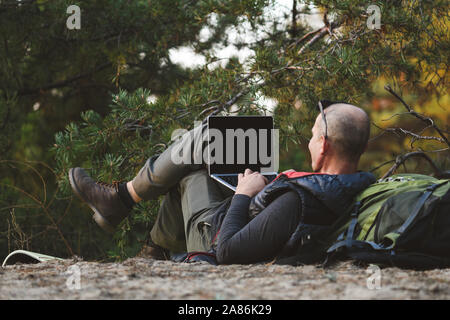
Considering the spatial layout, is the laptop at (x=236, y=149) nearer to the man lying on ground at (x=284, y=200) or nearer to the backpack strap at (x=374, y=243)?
the man lying on ground at (x=284, y=200)

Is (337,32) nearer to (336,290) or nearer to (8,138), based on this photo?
(336,290)

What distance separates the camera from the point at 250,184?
2.27 m

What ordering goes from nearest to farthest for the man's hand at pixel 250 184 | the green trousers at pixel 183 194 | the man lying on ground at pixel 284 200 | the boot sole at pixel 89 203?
the man lying on ground at pixel 284 200, the man's hand at pixel 250 184, the green trousers at pixel 183 194, the boot sole at pixel 89 203

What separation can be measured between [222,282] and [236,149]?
40.6 inches

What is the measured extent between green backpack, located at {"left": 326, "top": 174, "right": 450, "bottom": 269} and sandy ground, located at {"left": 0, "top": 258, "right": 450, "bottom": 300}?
68 mm

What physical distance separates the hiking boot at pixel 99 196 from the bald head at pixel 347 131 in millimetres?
1177

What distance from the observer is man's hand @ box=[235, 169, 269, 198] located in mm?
2236

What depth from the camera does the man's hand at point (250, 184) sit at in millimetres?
2236
